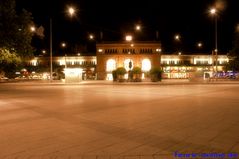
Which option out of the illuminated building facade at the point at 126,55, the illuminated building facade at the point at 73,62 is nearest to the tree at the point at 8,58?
the illuminated building facade at the point at 73,62

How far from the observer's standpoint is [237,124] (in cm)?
1007

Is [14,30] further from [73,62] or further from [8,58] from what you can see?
[73,62]

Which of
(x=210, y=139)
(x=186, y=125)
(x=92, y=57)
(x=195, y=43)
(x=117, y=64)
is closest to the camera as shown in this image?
(x=210, y=139)

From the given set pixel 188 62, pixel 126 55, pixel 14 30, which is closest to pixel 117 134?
pixel 14 30

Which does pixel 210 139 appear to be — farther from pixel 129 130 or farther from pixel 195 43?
pixel 195 43

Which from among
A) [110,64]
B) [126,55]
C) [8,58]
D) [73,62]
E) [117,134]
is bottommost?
[117,134]

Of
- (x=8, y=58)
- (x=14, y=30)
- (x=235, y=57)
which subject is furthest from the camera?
(x=235, y=57)

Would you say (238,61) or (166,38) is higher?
(166,38)

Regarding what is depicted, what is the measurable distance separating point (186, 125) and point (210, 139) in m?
2.06

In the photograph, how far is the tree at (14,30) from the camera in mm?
24562

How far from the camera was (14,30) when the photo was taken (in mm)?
25312

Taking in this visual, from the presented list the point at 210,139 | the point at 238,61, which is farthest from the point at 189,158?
the point at 238,61

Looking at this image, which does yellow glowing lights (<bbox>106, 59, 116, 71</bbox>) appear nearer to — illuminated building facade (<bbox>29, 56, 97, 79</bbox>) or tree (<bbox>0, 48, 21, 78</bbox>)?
illuminated building facade (<bbox>29, 56, 97, 79</bbox>)

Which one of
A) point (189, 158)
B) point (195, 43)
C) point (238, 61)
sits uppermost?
point (195, 43)
